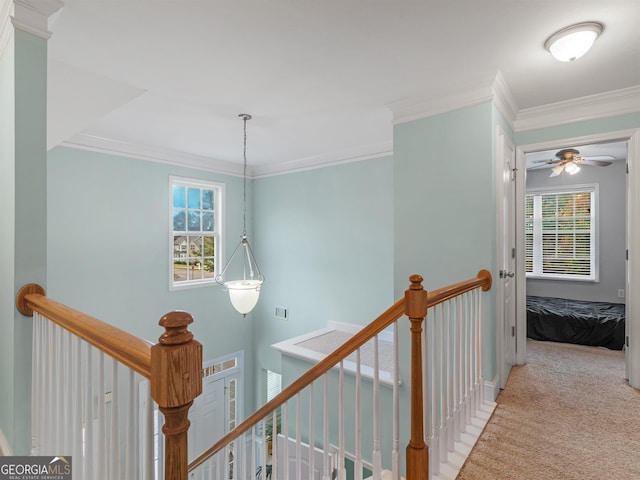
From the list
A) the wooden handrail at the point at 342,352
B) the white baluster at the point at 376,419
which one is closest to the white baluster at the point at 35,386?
the wooden handrail at the point at 342,352

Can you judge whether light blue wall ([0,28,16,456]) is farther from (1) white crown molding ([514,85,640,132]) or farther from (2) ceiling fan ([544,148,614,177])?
(2) ceiling fan ([544,148,614,177])

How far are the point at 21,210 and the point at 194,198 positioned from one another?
341 centimetres

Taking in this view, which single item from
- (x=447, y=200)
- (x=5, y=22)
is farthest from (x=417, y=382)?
(x=5, y=22)

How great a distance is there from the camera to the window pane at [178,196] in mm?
4805

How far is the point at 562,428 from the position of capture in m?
2.12

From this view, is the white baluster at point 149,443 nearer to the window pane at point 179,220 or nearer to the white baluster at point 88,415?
the white baluster at point 88,415

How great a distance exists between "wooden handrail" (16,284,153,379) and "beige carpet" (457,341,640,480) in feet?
5.48

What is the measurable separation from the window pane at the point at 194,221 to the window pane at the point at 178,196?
0.17m

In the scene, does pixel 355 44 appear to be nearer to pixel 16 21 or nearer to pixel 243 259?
pixel 16 21

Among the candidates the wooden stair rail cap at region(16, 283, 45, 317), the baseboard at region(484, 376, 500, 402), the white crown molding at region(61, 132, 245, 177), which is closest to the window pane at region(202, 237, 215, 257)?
the white crown molding at region(61, 132, 245, 177)

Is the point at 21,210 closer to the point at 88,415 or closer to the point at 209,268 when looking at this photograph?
the point at 88,415

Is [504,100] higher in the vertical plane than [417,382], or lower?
higher

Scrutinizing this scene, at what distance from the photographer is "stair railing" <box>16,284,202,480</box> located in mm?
743

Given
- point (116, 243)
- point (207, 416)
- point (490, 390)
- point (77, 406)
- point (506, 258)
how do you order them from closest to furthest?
point (77, 406) < point (490, 390) < point (506, 258) < point (116, 243) < point (207, 416)
